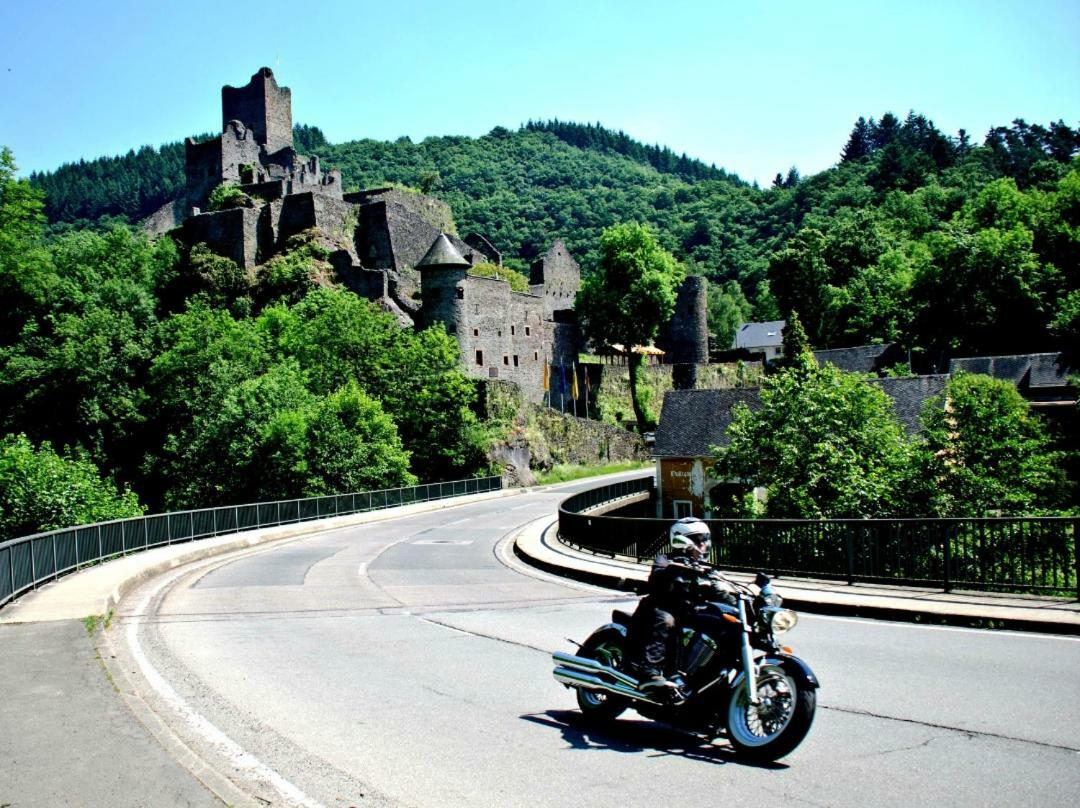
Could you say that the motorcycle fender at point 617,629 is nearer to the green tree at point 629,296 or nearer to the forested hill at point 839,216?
the forested hill at point 839,216

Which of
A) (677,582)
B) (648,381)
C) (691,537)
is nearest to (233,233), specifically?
(648,381)

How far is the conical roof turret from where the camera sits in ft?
212

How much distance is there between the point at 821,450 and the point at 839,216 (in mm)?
93542

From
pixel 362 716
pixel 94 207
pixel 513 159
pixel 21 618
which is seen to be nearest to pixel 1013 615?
pixel 362 716

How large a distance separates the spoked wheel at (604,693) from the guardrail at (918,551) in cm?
717

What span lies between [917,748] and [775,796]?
4.88 feet

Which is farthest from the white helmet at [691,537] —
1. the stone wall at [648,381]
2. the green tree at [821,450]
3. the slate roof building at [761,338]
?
the slate roof building at [761,338]

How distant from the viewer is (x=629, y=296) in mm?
78062

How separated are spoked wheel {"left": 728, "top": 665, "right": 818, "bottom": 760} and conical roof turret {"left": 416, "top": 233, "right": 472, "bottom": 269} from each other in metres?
59.4

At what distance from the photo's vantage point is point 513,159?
194 metres

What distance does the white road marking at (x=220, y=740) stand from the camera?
19.6ft

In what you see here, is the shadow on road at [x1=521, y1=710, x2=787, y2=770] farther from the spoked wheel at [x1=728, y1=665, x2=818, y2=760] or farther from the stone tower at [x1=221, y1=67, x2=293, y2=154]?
the stone tower at [x1=221, y1=67, x2=293, y2=154]

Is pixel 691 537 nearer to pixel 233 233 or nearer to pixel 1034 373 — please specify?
pixel 1034 373

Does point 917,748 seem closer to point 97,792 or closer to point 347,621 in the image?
point 97,792
